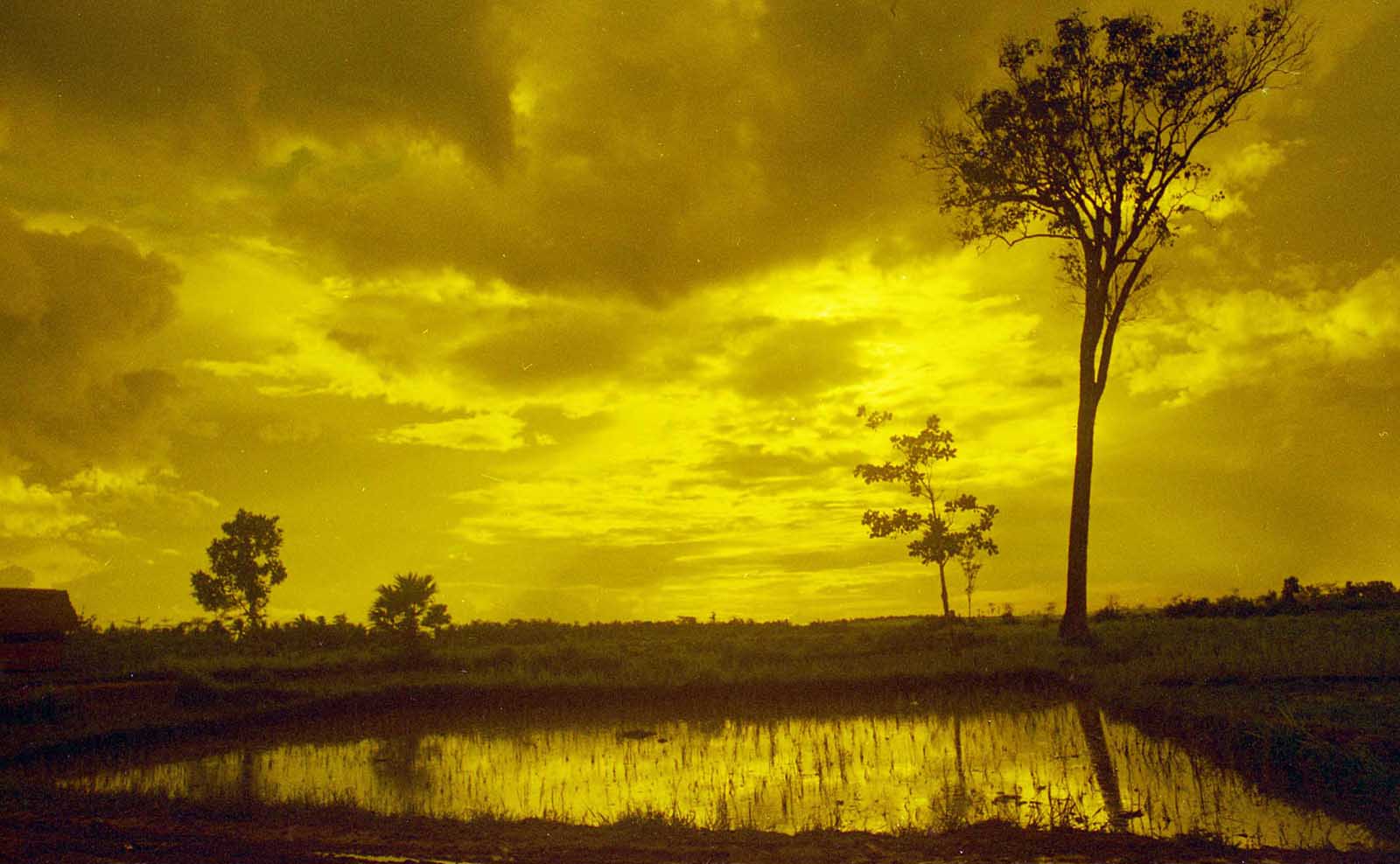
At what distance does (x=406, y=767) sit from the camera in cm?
1723

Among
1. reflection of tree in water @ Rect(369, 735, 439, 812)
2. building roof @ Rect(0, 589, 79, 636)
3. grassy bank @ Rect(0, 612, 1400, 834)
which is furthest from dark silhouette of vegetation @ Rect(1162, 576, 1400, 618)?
building roof @ Rect(0, 589, 79, 636)

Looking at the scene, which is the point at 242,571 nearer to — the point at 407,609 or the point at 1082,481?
the point at 407,609

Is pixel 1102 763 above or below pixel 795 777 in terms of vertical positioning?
above

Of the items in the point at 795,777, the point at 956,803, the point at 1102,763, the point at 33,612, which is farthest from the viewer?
the point at 33,612

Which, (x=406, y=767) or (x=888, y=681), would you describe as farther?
(x=888, y=681)

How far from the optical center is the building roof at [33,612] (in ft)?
111

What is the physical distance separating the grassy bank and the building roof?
202 cm

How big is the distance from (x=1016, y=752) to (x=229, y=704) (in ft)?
71.0

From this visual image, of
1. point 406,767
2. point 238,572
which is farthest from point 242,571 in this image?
point 406,767

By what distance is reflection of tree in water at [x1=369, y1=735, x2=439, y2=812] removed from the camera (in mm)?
14462

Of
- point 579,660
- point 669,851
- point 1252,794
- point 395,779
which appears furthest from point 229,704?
point 1252,794

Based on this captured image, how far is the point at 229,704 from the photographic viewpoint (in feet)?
88.1

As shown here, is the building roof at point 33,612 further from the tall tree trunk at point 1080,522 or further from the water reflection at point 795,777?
the tall tree trunk at point 1080,522

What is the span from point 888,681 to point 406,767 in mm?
12414
